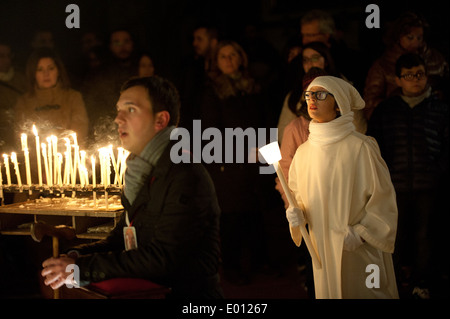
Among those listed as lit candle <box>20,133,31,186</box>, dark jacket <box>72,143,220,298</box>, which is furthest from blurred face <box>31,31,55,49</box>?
dark jacket <box>72,143,220,298</box>

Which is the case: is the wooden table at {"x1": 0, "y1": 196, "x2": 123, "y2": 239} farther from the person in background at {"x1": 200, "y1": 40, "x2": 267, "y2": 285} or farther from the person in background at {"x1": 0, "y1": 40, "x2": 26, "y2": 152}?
the person in background at {"x1": 200, "y1": 40, "x2": 267, "y2": 285}

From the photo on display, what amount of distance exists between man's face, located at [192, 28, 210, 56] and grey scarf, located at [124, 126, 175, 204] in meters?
2.16

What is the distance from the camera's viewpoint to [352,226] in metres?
2.68

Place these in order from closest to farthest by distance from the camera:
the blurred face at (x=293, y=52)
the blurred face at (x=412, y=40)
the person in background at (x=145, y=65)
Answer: the blurred face at (x=412, y=40), the person in background at (x=145, y=65), the blurred face at (x=293, y=52)

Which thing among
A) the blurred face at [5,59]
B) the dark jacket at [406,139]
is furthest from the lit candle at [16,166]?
the dark jacket at [406,139]

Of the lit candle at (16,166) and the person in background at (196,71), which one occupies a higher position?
the person in background at (196,71)

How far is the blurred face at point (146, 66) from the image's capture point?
4418 millimetres

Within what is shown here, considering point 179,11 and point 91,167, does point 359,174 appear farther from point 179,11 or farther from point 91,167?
point 179,11

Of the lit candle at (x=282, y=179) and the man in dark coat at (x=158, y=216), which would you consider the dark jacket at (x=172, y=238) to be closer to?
the man in dark coat at (x=158, y=216)

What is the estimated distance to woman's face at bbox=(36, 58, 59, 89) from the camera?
154 inches

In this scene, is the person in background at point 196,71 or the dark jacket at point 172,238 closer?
the dark jacket at point 172,238

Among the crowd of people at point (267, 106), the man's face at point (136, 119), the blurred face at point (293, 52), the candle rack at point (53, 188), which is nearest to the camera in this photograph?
the man's face at point (136, 119)
